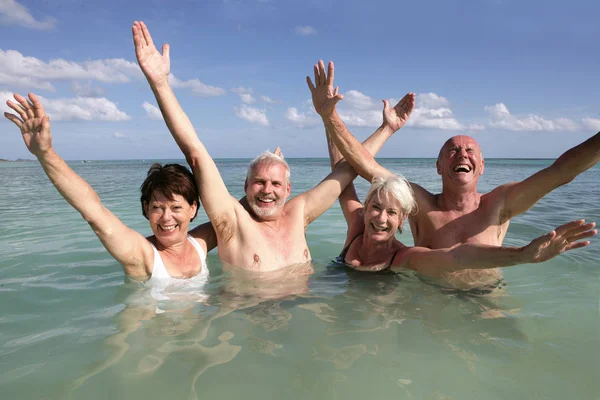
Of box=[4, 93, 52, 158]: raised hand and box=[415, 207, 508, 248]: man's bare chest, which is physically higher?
box=[4, 93, 52, 158]: raised hand

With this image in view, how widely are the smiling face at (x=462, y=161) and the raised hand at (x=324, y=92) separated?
50.2 inches

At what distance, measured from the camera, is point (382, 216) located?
13.1 ft

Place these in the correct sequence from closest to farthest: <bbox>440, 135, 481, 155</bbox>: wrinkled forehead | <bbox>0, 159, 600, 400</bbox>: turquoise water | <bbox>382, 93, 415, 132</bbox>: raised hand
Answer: <bbox>0, 159, 600, 400</bbox>: turquoise water
<bbox>440, 135, 481, 155</bbox>: wrinkled forehead
<bbox>382, 93, 415, 132</bbox>: raised hand

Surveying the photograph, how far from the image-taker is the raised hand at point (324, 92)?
14.2 ft

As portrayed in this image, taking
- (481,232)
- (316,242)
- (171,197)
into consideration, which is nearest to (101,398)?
(171,197)

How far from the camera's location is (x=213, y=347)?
2.83m

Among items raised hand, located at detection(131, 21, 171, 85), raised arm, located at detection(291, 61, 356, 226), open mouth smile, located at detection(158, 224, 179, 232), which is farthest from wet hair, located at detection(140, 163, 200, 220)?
raised arm, located at detection(291, 61, 356, 226)

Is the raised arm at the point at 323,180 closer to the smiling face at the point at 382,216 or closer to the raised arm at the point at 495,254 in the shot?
the smiling face at the point at 382,216

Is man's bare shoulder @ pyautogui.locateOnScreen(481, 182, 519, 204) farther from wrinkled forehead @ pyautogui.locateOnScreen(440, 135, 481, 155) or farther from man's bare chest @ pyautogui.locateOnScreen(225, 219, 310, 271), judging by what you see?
man's bare chest @ pyautogui.locateOnScreen(225, 219, 310, 271)

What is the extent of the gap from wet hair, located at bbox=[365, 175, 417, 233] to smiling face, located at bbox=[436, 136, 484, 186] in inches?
19.6

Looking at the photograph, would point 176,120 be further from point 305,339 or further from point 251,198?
point 305,339

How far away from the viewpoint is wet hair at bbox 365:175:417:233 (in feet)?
12.8

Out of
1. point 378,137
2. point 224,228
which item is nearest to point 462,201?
point 378,137

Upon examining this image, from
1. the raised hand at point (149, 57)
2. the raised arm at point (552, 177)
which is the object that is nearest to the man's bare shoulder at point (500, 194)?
the raised arm at point (552, 177)
